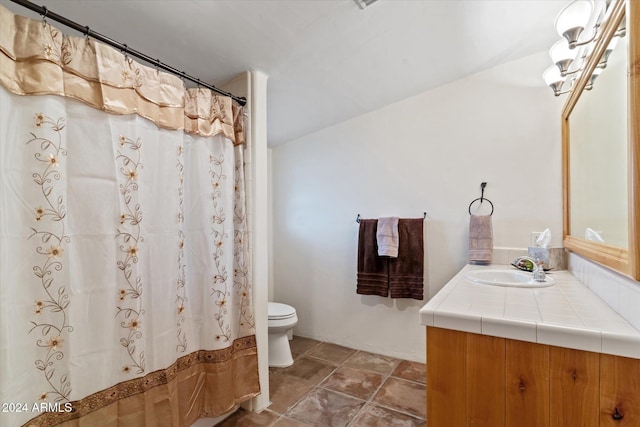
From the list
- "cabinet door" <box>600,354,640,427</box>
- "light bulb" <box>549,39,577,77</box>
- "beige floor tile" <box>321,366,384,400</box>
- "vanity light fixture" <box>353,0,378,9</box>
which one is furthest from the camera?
"beige floor tile" <box>321,366,384,400</box>

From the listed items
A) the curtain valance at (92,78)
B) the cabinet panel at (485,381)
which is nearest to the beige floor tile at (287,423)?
the cabinet panel at (485,381)

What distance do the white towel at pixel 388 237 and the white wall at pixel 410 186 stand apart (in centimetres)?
14

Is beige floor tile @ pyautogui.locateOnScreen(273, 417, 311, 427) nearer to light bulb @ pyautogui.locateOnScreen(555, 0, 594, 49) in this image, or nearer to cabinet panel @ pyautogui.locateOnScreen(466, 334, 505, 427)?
cabinet panel @ pyautogui.locateOnScreen(466, 334, 505, 427)

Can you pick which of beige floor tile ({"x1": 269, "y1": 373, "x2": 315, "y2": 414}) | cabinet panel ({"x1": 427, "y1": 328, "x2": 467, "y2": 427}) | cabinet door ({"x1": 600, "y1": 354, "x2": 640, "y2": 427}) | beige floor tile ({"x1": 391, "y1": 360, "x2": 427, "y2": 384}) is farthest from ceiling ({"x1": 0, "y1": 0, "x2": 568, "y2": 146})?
beige floor tile ({"x1": 391, "y1": 360, "x2": 427, "y2": 384})

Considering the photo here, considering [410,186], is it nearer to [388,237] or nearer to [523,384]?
[388,237]

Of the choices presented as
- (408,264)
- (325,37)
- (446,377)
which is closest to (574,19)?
(325,37)

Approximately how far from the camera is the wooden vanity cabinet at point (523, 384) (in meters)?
0.81

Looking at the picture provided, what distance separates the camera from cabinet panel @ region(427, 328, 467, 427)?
0.97 metres

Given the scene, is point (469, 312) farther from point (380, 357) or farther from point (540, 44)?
point (540, 44)

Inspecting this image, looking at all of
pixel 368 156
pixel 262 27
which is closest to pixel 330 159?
pixel 368 156

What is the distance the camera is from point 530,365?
2.93ft

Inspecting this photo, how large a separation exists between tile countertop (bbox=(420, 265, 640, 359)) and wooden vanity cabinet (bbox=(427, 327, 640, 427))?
0.03 m

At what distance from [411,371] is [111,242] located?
213 cm

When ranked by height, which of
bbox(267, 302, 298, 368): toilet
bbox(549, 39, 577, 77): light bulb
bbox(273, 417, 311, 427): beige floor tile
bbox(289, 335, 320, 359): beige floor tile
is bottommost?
bbox(289, 335, 320, 359): beige floor tile
